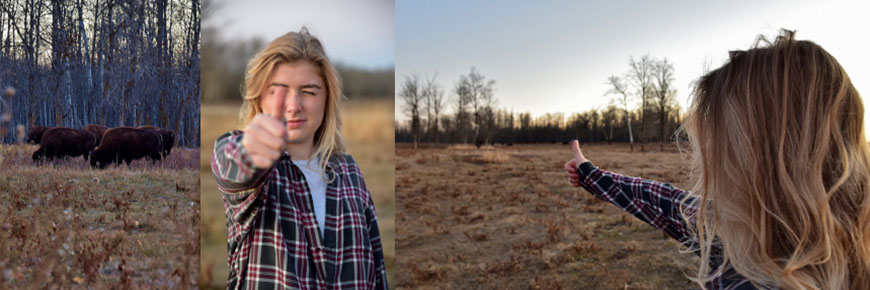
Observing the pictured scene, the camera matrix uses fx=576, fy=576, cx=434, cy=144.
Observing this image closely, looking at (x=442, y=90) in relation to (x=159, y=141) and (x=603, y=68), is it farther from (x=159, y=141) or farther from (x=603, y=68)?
(x=159, y=141)

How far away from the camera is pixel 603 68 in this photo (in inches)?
169

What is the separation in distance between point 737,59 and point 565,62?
3460 millimetres

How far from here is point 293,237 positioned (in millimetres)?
1324

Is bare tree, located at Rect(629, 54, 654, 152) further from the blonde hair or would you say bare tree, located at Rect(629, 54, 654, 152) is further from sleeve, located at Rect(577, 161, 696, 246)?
the blonde hair

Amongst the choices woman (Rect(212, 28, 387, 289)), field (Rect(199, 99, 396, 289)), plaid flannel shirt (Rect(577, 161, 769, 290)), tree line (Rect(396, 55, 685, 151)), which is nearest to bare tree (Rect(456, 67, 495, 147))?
tree line (Rect(396, 55, 685, 151))

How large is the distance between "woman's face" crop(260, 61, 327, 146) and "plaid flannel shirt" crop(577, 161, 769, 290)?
0.69 metres

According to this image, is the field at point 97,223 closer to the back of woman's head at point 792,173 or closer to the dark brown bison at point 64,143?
the dark brown bison at point 64,143

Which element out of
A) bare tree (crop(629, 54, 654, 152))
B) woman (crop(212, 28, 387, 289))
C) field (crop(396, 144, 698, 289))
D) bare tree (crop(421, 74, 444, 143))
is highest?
bare tree (crop(629, 54, 654, 152))

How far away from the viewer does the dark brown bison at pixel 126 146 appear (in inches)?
120

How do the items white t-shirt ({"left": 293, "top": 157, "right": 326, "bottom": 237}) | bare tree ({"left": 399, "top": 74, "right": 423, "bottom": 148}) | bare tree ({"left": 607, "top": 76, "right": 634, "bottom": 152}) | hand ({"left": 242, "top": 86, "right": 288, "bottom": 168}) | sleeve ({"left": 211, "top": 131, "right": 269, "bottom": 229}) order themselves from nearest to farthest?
hand ({"left": 242, "top": 86, "right": 288, "bottom": 168})
sleeve ({"left": 211, "top": 131, "right": 269, "bottom": 229})
white t-shirt ({"left": 293, "top": 157, "right": 326, "bottom": 237})
bare tree ({"left": 607, "top": 76, "right": 634, "bottom": 152})
bare tree ({"left": 399, "top": 74, "right": 423, "bottom": 148})

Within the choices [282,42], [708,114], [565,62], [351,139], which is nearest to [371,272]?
[282,42]

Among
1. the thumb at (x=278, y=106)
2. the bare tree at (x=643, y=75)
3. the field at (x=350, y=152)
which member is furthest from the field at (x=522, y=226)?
the thumb at (x=278, y=106)

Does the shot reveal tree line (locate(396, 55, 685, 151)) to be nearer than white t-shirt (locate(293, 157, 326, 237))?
No

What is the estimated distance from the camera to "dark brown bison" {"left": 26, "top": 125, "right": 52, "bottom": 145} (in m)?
2.91
